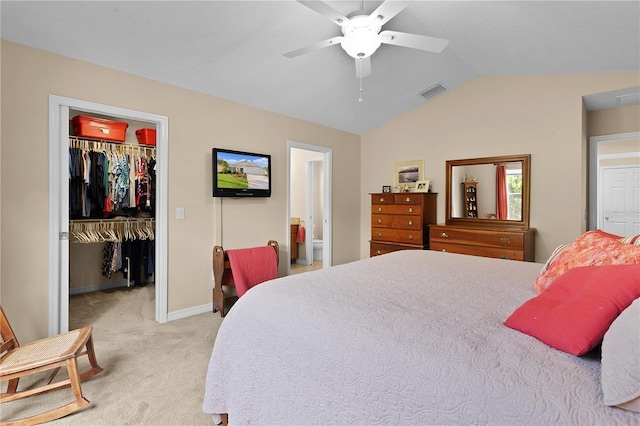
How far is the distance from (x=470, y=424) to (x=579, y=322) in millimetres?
499

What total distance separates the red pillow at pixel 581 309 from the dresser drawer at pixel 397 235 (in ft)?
10.0

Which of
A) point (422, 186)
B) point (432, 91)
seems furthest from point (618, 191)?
point (432, 91)

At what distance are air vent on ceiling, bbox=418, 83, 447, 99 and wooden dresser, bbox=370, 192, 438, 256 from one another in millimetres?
1346

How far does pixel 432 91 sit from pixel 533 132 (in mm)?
1324

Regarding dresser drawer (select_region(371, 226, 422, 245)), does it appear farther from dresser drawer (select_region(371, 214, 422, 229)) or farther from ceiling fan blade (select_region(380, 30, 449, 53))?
ceiling fan blade (select_region(380, 30, 449, 53))

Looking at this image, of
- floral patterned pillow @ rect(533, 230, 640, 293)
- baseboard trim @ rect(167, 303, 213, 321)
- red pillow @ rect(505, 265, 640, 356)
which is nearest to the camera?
red pillow @ rect(505, 265, 640, 356)

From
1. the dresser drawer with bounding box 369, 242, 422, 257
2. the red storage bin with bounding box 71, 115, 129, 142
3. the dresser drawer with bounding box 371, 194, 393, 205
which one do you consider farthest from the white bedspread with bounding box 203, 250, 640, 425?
the red storage bin with bounding box 71, 115, 129, 142

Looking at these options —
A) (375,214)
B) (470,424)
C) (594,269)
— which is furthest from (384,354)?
(375,214)

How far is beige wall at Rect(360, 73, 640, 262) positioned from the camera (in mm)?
3479

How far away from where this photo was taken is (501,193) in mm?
3949

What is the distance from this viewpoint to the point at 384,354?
1.00m

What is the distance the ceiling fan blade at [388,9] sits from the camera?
69.1 inches

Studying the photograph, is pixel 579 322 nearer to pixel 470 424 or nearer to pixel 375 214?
pixel 470 424

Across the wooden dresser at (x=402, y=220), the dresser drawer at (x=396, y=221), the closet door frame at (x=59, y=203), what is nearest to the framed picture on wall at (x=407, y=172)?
the wooden dresser at (x=402, y=220)
